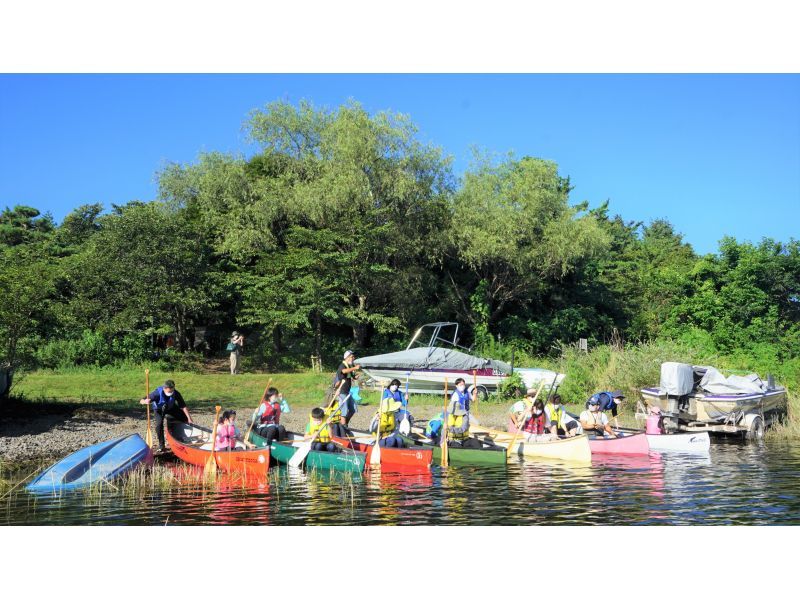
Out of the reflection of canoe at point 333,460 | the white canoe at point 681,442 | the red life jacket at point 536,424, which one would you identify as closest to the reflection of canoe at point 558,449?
the red life jacket at point 536,424

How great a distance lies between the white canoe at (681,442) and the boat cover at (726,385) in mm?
3605

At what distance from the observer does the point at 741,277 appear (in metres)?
39.8

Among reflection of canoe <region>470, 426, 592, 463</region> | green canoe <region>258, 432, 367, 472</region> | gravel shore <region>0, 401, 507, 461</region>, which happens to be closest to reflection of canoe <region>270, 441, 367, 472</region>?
green canoe <region>258, 432, 367, 472</region>

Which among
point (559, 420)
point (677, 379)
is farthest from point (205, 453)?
point (677, 379)

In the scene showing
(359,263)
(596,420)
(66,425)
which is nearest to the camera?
(596,420)

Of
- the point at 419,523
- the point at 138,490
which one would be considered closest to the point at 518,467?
the point at 419,523

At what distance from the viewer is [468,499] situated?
500 inches

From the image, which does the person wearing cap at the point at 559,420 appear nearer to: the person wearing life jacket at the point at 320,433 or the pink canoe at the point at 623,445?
the pink canoe at the point at 623,445

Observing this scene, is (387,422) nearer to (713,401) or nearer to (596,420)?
(596,420)

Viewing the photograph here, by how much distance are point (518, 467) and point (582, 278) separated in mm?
30084

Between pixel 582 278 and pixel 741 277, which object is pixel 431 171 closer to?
pixel 582 278

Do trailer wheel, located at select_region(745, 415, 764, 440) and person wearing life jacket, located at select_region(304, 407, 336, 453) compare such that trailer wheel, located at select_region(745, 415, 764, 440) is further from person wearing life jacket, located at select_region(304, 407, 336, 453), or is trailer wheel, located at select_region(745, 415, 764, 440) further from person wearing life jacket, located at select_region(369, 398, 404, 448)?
person wearing life jacket, located at select_region(304, 407, 336, 453)

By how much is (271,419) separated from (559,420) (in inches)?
265

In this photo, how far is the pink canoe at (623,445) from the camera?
57.9 ft
